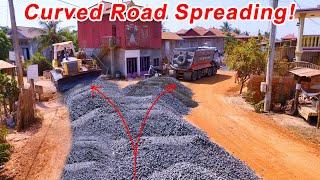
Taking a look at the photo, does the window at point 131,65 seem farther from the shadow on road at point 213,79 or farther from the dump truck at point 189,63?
the shadow on road at point 213,79

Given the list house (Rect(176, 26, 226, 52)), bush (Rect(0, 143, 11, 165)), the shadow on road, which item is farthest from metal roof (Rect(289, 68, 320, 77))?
house (Rect(176, 26, 226, 52))

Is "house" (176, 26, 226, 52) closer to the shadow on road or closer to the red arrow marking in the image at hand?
the shadow on road

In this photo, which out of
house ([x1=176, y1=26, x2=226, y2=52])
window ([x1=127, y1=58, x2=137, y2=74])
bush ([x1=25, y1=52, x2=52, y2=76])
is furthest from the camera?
house ([x1=176, y1=26, x2=226, y2=52])

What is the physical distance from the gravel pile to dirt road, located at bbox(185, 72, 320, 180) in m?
1.23

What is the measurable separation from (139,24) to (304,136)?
1973cm

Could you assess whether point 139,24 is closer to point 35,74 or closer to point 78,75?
point 78,75

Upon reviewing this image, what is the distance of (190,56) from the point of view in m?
25.3

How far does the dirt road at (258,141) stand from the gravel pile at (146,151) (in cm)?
123

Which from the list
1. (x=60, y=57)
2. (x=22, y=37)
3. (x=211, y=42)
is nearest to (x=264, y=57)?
(x=60, y=57)

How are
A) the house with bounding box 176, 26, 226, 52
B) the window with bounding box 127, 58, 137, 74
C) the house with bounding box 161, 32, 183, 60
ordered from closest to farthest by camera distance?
the window with bounding box 127, 58, 137, 74, the house with bounding box 161, 32, 183, 60, the house with bounding box 176, 26, 226, 52

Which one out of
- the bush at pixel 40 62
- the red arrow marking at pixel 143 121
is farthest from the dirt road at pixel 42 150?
the bush at pixel 40 62

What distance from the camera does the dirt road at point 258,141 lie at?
9445mm

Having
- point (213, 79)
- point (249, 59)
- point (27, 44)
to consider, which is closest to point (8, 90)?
point (249, 59)

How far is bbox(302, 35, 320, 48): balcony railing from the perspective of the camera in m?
21.9
